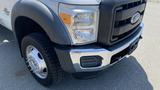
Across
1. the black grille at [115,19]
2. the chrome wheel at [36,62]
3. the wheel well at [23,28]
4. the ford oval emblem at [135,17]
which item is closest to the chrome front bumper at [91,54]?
the black grille at [115,19]

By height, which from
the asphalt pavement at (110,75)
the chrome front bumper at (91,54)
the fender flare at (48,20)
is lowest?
the asphalt pavement at (110,75)

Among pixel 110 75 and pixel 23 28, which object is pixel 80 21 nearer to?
pixel 23 28

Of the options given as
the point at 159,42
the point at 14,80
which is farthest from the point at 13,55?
the point at 159,42

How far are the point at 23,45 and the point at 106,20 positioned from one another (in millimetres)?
1314

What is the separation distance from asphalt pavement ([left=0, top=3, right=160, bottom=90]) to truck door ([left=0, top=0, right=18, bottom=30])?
62 cm

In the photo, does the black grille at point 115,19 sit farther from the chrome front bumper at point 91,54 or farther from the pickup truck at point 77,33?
the chrome front bumper at point 91,54

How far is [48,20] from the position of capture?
2523 millimetres

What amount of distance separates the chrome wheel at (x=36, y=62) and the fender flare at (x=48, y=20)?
50 cm

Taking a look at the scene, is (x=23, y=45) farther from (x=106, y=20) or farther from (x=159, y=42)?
(x=159, y=42)

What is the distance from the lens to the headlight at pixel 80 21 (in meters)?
2.39

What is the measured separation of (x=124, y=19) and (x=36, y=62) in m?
1.27

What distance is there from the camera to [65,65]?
8.80ft

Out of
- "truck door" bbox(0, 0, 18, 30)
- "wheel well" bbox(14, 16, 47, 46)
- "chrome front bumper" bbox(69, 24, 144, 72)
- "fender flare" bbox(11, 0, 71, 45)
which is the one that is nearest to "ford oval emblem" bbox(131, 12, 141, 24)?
"chrome front bumper" bbox(69, 24, 144, 72)

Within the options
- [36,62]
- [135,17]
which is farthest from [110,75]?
[36,62]
